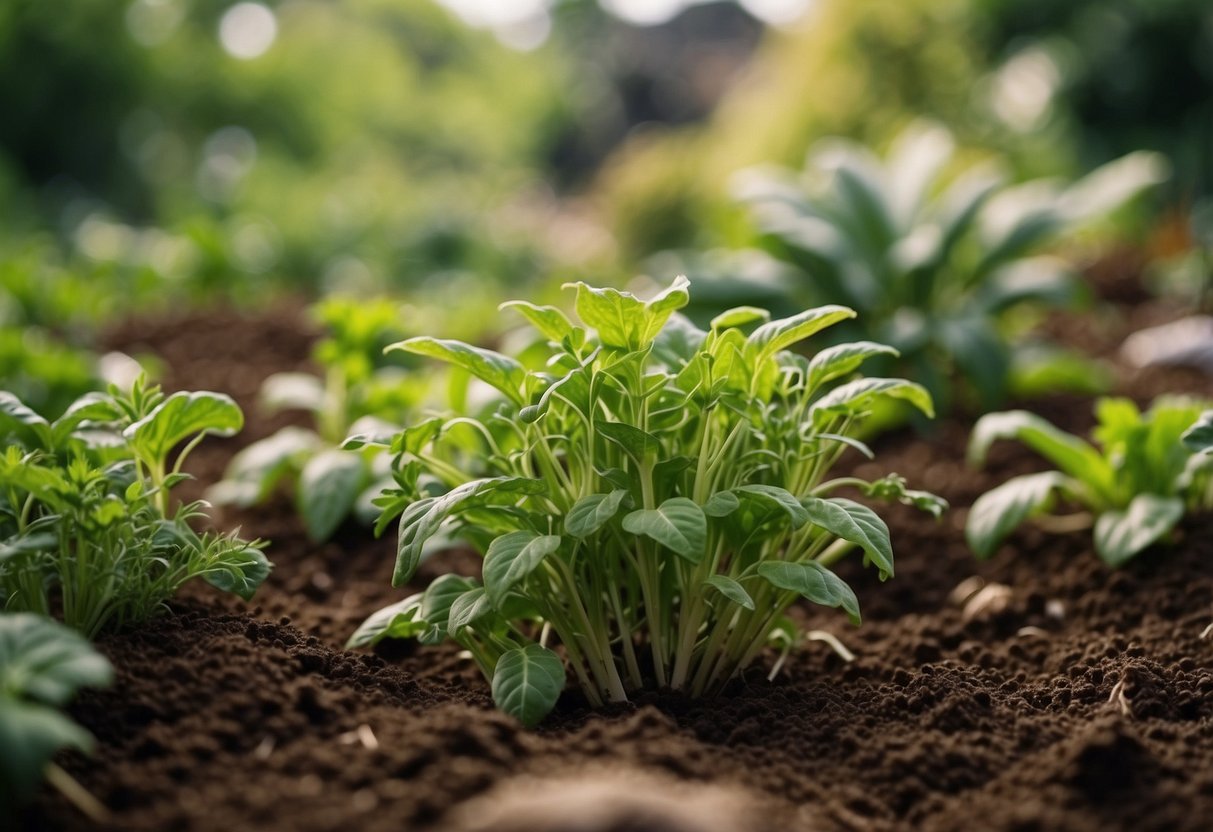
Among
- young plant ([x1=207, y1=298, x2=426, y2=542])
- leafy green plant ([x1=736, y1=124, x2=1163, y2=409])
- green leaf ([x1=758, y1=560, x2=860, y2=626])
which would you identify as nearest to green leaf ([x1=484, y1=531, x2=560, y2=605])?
green leaf ([x1=758, y1=560, x2=860, y2=626])

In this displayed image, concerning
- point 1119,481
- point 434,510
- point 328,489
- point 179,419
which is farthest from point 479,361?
point 1119,481

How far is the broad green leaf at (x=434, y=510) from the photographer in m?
1.69

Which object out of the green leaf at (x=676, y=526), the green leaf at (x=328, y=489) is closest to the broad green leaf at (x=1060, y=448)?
the green leaf at (x=676, y=526)

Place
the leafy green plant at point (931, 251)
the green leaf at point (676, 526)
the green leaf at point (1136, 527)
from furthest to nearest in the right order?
the leafy green plant at point (931, 251)
the green leaf at point (1136, 527)
the green leaf at point (676, 526)

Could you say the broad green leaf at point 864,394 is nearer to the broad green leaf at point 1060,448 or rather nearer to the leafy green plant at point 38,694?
the broad green leaf at point 1060,448

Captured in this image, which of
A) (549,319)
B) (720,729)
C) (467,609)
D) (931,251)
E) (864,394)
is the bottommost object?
(720,729)

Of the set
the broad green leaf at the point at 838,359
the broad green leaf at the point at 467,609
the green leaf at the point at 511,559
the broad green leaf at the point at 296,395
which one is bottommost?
the broad green leaf at the point at 467,609

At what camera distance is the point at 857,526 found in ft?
5.73

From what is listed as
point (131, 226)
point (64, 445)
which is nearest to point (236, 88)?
point (131, 226)

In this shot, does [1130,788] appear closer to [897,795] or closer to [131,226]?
[897,795]

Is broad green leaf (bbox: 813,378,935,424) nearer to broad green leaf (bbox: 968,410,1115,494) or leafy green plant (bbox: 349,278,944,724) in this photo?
leafy green plant (bbox: 349,278,944,724)

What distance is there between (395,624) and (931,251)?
252 centimetres

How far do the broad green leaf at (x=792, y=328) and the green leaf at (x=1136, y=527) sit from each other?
3.46ft

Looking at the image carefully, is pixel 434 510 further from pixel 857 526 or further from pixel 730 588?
pixel 857 526
